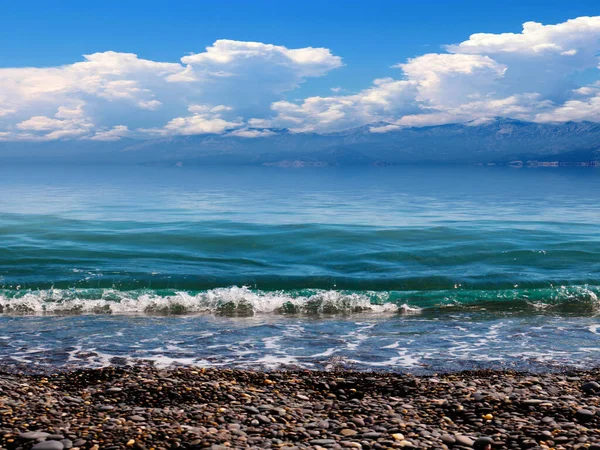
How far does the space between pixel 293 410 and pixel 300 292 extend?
15.3 metres

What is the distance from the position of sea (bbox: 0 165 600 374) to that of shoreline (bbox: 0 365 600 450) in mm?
1987

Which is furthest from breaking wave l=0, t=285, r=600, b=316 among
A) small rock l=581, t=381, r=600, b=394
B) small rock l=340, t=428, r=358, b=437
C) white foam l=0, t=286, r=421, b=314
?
small rock l=340, t=428, r=358, b=437

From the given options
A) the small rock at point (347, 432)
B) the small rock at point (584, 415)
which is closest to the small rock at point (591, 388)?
the small rock at point (584, 415)

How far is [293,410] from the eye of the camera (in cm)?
1199

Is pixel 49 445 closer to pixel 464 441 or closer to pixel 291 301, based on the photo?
pixel 464 441

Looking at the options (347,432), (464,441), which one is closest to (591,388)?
(464,441)

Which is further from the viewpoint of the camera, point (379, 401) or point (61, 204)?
point (61, 204)

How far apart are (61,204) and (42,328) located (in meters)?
51.6

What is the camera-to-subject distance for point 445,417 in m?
11.6

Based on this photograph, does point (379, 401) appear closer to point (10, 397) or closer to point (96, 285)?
point (10, 397)

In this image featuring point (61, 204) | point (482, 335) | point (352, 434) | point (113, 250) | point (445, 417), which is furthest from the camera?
point (61, 204)

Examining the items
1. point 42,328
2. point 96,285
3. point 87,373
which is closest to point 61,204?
point 96,285

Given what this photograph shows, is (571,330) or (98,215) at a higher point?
(98,215)

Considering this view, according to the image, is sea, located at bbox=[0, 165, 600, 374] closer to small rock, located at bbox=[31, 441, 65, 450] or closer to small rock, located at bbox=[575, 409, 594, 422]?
small rock, located at bbox=[575, 409, 594, 422]
